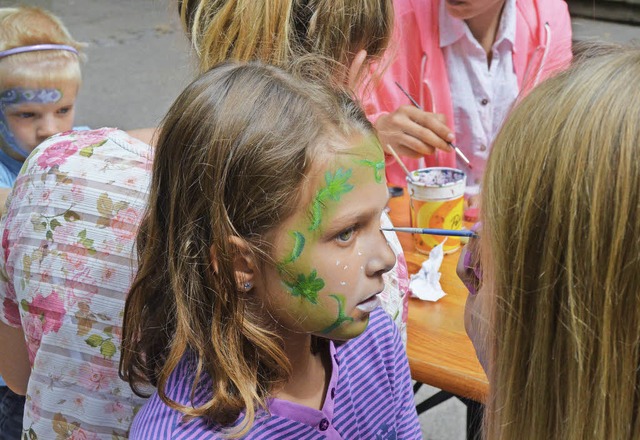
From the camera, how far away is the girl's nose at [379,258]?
1160 mm

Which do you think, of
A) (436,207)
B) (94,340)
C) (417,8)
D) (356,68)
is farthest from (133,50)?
(94,340)

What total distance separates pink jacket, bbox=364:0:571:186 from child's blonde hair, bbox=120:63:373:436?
1.30 m

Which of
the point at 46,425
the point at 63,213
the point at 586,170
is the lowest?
the point at 46,425

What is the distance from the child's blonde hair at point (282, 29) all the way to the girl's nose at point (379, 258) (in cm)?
43

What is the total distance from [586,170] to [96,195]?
2.64 feet

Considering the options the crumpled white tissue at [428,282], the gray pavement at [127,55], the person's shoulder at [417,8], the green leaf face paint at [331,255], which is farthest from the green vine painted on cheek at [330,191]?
the gray pavement at [127,55]

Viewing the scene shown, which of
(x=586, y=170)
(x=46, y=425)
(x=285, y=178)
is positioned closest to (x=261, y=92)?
(x=285, y=178)

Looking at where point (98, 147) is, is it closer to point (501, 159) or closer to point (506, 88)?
point (501, 159)

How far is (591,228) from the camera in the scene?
84 cm

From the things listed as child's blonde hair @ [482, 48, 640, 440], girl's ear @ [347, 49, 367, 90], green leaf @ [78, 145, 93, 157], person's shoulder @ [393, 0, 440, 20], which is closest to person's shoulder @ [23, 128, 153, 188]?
green leaf @ [78, 145, 93, 157]

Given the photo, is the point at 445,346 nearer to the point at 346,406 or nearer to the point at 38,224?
the point at 346,406

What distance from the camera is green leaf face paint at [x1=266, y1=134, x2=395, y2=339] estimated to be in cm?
113

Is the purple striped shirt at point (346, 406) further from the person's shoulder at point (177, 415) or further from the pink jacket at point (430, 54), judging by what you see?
the pink jacket at point (430, 54)

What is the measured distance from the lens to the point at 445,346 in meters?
1.61
